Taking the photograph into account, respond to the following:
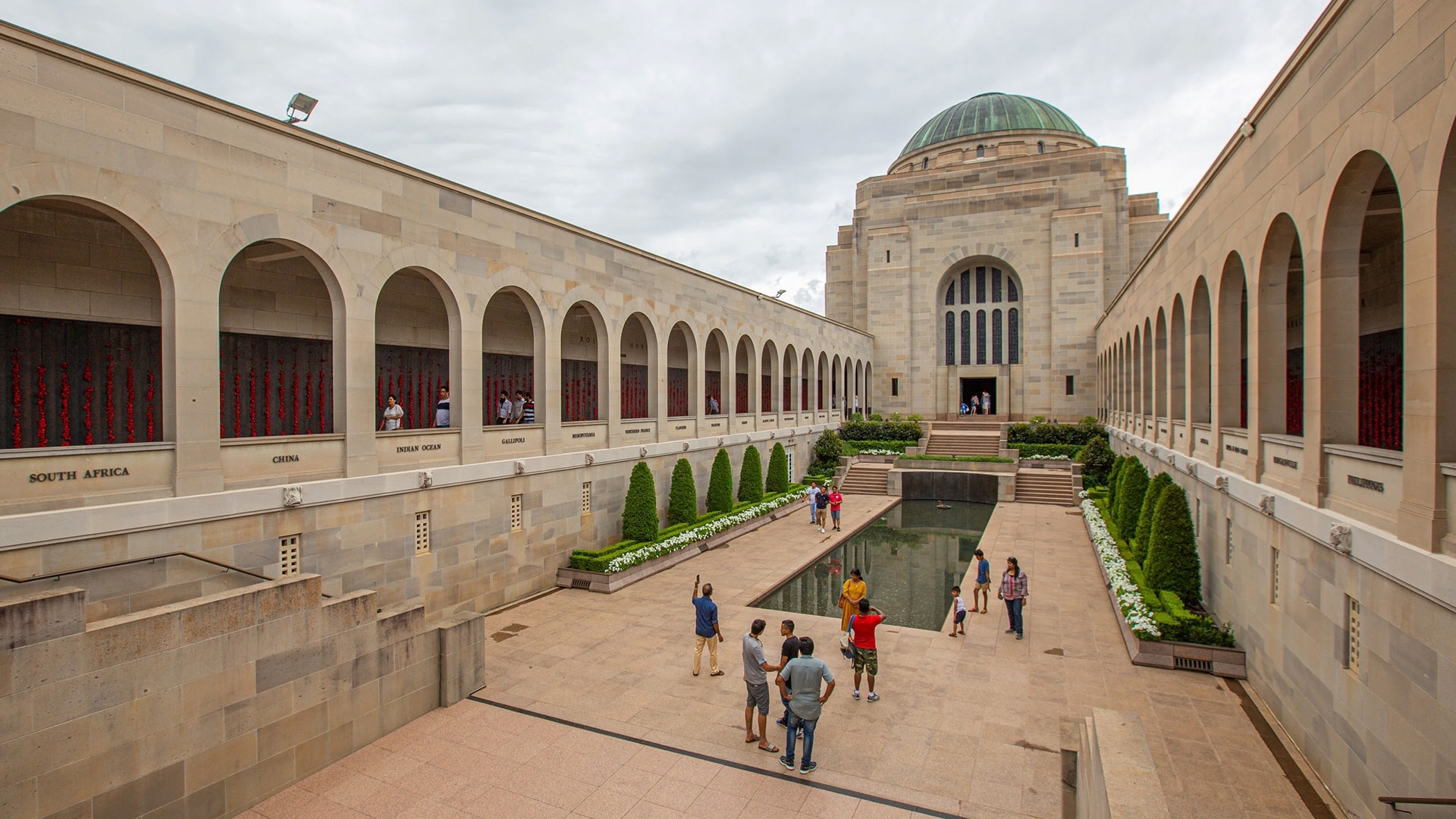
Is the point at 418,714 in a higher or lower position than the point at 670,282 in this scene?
lower

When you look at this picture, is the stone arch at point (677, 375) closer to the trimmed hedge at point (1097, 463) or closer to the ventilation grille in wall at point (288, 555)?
the ventilation grille in wall at point (288, 555)

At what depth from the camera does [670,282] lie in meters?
22.3

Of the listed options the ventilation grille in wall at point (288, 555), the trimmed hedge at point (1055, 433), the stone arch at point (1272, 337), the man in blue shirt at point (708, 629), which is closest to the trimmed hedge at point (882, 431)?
the trimmed hedge at point (1055, 433)

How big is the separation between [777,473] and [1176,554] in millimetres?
16298

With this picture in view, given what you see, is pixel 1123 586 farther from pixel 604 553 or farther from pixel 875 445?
pixel 875 445

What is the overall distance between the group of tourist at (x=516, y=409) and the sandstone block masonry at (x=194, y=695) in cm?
843

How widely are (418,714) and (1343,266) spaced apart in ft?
44.3

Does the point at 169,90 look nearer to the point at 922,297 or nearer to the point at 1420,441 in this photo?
the point at 1420,441

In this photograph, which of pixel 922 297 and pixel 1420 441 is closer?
pixel 1420 441

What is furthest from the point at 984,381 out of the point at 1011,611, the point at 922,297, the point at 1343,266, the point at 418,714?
the point at 418,714

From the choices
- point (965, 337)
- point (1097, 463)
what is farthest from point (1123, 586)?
point (965, 337)

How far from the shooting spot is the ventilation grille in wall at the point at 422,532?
13.5 meters

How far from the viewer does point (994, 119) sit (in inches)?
2126

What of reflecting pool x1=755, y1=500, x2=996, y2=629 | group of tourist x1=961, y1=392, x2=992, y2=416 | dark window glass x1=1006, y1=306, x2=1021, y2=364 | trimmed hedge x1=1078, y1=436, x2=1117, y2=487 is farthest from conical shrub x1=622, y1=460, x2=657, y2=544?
dark window glass x1=1006, y1=306, x2=1021, y2=364
